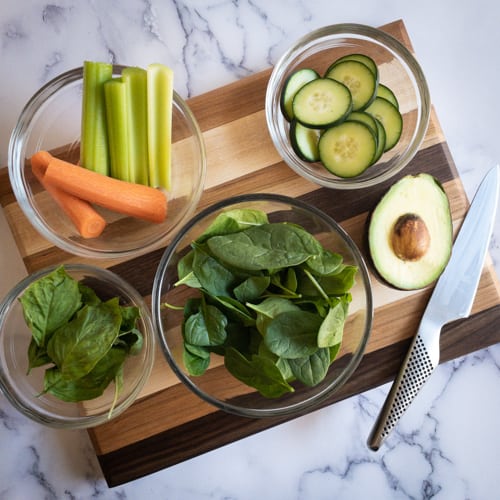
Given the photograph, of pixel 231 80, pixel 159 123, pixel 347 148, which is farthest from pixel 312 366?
pixel 231 80

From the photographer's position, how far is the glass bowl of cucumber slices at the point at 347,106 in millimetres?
1094

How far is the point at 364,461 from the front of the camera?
4.38 ft

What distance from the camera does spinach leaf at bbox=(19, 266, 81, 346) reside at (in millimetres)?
996

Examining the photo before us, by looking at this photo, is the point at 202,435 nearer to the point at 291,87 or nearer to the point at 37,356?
the point at 37,356

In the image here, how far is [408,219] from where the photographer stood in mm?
1088

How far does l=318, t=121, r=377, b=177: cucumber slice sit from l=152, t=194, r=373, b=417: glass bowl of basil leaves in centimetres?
12

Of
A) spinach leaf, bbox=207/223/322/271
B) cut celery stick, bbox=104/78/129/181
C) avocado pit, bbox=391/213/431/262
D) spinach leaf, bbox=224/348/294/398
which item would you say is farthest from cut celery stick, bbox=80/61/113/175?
avocado pit, bbox=391/213/431/262

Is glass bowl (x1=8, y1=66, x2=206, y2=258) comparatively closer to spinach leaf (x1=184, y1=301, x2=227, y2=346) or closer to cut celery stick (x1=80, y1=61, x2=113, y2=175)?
cut celery stick (x1=80, y1=61, x2=113, y2=175)

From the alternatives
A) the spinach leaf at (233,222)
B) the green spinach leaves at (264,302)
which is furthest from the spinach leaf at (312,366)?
the spinach leaf at (233,222)

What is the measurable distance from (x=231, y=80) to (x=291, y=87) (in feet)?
0.65

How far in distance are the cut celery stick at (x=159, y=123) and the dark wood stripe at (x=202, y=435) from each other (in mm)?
462

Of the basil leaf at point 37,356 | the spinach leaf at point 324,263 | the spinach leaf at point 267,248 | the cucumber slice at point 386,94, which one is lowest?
the spinach leaf at point 324,263

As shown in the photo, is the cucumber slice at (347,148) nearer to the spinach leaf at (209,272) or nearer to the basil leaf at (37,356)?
the spinach leaf at (209,272)

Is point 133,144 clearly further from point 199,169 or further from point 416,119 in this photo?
point 416,119
